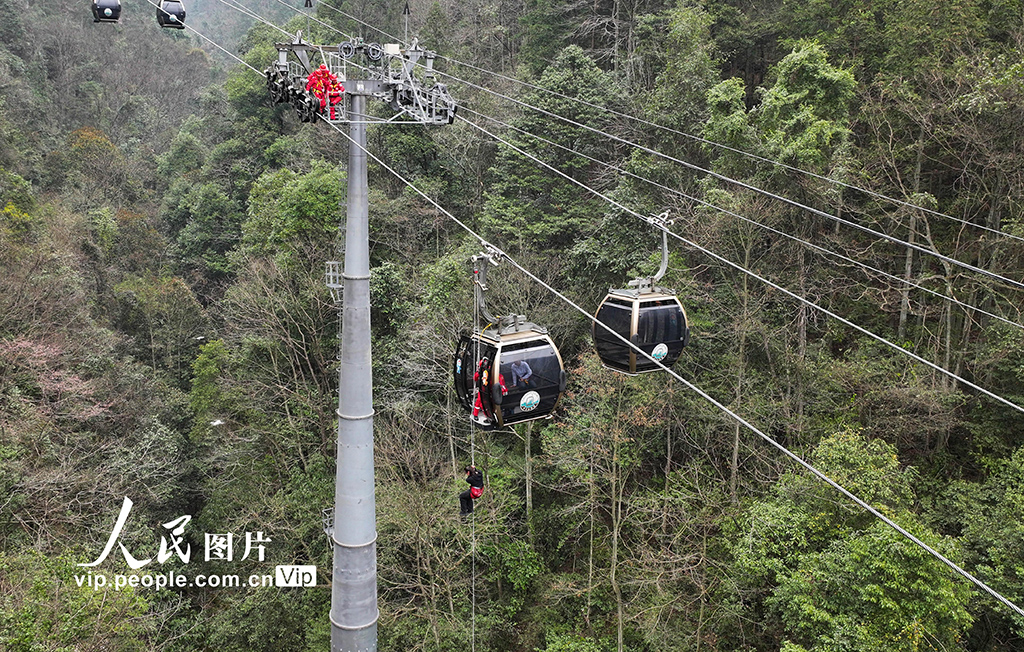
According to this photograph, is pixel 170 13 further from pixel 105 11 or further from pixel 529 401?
pixel 529 401

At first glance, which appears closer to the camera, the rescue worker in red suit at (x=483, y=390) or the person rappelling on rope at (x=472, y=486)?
the rescue worker in red suit at (x=483, y=390)

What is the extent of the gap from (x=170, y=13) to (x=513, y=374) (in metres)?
5.96

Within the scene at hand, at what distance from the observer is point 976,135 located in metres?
10.0

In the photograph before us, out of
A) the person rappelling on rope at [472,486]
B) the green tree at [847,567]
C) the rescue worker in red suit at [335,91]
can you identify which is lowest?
the green tree at [847,567]

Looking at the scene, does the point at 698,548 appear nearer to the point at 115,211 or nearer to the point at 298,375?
the point at 298,375

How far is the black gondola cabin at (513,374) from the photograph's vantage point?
493 centimetres

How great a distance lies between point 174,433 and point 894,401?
13.7m

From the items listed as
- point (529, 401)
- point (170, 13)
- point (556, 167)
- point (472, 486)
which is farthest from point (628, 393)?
point (170, 13)

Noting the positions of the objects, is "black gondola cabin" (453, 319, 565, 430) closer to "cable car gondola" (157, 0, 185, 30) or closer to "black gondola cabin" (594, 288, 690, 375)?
"black gondola cabin" (594, 288, 690, 375)

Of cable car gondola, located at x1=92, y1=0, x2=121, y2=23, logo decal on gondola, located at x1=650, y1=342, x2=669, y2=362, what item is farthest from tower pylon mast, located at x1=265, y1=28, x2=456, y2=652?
cable car gondola, located at x1=92, y1=0, x2=121, y2=23

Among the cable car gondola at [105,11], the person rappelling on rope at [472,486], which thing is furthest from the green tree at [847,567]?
the cable car gondola at [105,11]

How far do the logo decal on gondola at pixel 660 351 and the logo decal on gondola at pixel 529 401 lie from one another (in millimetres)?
1409

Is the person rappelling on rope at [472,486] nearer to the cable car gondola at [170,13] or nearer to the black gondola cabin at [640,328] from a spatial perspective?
the black gondola cabin at [640,328]

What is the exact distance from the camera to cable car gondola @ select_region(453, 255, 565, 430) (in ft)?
16.2
